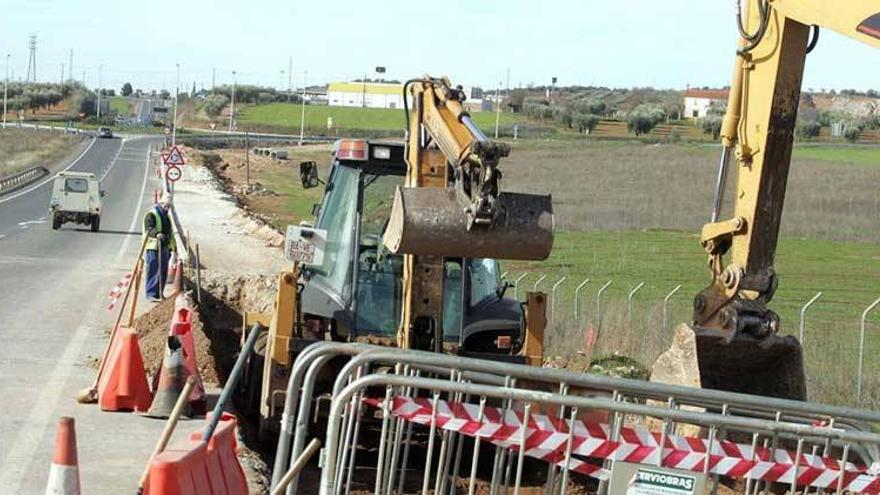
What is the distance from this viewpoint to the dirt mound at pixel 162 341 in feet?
48.8

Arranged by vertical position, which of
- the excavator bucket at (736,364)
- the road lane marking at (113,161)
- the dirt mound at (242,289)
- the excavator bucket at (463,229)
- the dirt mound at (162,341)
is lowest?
the road lane marking at (113,161)

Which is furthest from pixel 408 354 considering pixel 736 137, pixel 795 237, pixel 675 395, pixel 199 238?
pixel 795 237

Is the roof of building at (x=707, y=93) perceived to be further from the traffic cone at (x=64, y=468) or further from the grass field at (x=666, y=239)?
the traffic cone at (x=64, y=468)

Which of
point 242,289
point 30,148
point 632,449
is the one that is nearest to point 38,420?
point 632,449

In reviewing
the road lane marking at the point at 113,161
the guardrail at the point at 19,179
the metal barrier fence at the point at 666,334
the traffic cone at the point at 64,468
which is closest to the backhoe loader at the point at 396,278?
the traffic cone at the point at 64,468

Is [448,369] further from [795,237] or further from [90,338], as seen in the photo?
[795,237]

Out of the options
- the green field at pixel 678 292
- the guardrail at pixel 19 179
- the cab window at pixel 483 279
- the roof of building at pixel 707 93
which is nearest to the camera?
the cab window at pixel 483 279

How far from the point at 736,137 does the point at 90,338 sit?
10003 mm

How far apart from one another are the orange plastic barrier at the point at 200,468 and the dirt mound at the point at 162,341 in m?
5.83

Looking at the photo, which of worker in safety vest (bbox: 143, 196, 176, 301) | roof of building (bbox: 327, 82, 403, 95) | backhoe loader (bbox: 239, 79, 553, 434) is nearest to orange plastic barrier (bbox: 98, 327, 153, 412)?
backhoe loader (bbox: 239, 79, 553, 434)

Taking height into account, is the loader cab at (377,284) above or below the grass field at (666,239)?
above

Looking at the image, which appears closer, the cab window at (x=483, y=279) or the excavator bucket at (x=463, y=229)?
the excavator bucket at (x=463, y=229)

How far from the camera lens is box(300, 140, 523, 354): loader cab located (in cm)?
1202

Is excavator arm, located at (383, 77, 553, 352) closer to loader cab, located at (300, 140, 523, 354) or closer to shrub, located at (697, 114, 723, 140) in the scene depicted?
loader cab, located at (300, 140, 523, 354)
